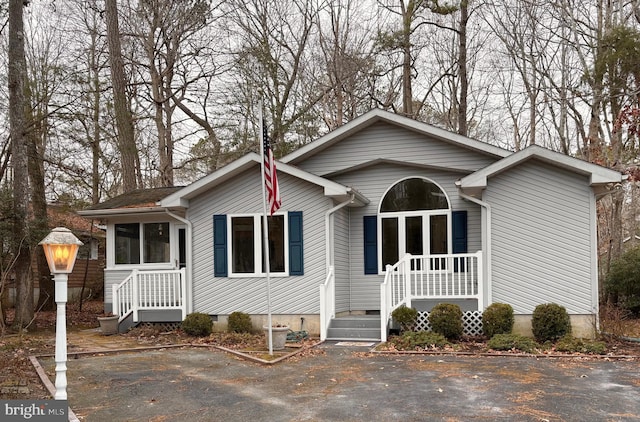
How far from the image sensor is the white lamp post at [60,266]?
18.2 ft

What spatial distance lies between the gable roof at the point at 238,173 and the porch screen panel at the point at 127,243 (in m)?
2.28

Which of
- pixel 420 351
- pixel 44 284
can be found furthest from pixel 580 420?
pixel 44 284

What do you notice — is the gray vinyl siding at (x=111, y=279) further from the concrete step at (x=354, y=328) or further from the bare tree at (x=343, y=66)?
the bare tree at (x=343, y=66)

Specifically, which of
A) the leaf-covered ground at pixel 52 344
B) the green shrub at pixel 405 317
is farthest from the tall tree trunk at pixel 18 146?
the green shrub at pixel 405 317

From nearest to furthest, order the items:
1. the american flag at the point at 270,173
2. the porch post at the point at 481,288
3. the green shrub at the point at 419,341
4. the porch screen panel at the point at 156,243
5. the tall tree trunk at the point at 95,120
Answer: the american flag at the point at 270,173
the green shrub at the point at 419,341
the porch post at the point at 481,288
the porch screen panel at the point at 156,243
the tall tree trunk at the point at 95,120

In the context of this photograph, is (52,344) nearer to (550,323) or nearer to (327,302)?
(327,302)

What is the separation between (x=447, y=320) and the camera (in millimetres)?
10844

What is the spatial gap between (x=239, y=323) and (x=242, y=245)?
173 centimetres

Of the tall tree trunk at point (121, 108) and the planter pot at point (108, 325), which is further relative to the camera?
the tall tree trunk at point (121, 108)

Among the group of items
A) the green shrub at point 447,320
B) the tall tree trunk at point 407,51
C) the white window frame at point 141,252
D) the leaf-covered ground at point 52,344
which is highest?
the tall tree trunk at point 407,51

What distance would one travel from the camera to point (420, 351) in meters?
10.2

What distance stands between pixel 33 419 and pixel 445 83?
24.6 meters

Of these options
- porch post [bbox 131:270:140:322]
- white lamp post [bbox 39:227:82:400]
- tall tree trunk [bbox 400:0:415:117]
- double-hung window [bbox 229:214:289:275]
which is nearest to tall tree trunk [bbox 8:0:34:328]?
porch post [bbox 131:270:140:322]

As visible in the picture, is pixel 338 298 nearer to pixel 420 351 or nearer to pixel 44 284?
pixel 420 351
